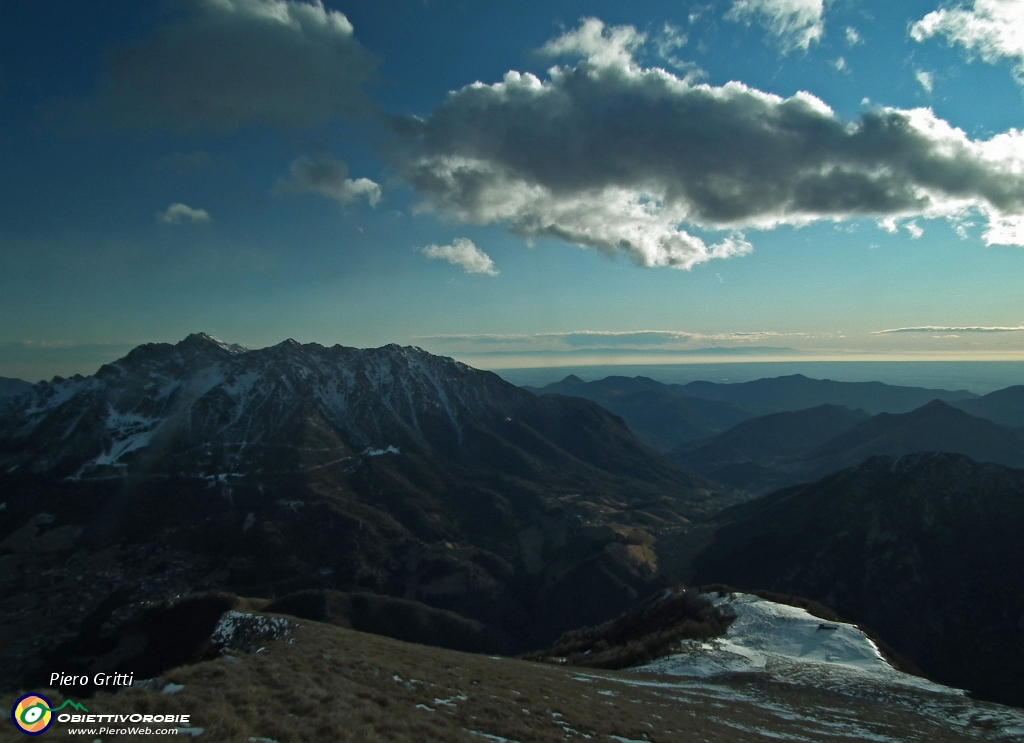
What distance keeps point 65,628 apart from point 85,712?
180030 mm

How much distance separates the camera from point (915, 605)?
12562 centimetres

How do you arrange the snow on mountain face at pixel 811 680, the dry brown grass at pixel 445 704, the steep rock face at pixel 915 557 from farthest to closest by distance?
the steep rock face at pixel 915 557
the snow on mountain face at pixel 811 680
the dry brown grass at pixel 445 704

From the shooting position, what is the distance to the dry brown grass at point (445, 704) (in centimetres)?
1650

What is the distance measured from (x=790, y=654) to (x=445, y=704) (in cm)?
5322

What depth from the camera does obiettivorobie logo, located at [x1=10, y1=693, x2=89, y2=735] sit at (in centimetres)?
1378

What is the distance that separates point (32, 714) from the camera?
A: 14.6m

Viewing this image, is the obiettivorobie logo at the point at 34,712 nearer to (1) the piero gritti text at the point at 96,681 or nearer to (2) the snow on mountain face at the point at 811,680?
(1) the piero gritti text at the point at 96,681

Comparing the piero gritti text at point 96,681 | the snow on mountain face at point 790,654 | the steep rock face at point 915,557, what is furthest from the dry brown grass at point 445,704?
the steep rock face at point 915,557

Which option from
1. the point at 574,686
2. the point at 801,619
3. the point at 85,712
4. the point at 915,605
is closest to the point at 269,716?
the point at 85,712

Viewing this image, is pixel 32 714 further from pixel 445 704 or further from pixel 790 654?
pixel 790 654

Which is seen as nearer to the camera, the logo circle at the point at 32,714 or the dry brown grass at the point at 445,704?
the logo circle at the point at 32,714

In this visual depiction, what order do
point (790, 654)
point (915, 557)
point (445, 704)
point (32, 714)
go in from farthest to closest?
point (915, 557) → point (790, 654) → point (445, 704) → point (32, 714)

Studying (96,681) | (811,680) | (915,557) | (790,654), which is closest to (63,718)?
(96,681)

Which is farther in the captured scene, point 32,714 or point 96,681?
point 96,681
